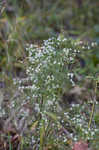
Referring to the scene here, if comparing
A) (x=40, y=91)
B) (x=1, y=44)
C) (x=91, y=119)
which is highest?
(x=1, y=44)

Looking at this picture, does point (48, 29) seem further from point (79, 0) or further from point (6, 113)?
point (6, 113)

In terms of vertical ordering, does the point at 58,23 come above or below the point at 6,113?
above

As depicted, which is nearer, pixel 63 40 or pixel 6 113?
pixel 63 40

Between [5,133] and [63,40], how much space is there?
1.01m

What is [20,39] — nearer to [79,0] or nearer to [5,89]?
[5,89]

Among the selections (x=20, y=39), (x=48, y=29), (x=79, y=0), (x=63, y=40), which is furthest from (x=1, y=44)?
(x=79, y=0)

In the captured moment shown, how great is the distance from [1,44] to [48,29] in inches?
Result: 39.5

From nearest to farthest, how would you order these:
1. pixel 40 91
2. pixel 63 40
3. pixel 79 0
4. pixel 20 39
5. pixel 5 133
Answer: pixel 40 91 < pixel 63 40 < pixel 5 133 < pixel 20 39 < pixel 79 0

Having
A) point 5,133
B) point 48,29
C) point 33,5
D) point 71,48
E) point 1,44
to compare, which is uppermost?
point 33,5

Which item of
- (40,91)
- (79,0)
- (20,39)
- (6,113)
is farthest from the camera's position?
(79,0)

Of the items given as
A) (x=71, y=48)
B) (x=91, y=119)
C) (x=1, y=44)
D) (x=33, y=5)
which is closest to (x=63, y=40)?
(x=71, y=48)

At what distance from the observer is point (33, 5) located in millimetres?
4379

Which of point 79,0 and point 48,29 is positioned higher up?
point 79,0

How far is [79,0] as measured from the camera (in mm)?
4805
